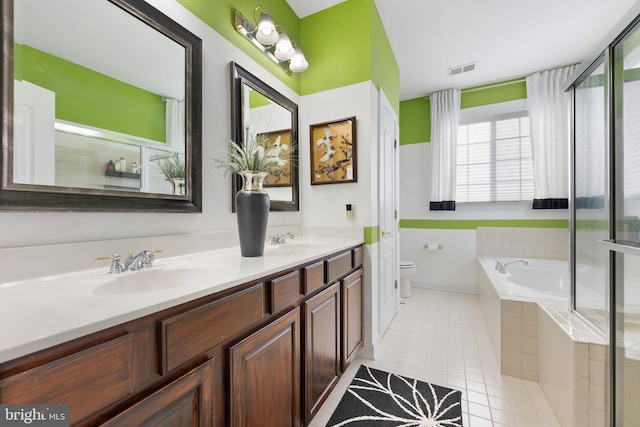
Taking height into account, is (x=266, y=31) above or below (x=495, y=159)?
above

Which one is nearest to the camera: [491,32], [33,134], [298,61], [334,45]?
[33,134]

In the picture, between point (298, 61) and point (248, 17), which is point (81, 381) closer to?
point (248, 17)

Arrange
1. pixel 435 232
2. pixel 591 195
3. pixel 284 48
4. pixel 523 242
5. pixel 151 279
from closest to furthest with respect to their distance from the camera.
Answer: pixel 151 279, pixel 591 195, pixel 284 48, pixel 523 242, pixel 435 232

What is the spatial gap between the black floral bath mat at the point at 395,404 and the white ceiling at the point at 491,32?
Result: 260cm

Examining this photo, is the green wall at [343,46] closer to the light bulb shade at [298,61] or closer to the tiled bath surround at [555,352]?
the light bulb shade at [298,61]

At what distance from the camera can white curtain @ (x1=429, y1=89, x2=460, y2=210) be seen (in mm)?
3416

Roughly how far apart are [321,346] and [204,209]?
939mm

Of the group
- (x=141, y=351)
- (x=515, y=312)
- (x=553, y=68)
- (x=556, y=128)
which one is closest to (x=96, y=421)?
(x=141, y=351)

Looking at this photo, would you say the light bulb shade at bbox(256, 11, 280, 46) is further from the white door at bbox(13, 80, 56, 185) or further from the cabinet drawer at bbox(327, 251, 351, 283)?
Answer: the cabinet drawer at bbox(327, 251, 351, 283)

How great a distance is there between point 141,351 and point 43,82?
3.06 feet

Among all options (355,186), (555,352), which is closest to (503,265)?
(555,352)

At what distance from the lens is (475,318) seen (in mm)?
2633

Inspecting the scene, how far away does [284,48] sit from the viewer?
5.97 feet

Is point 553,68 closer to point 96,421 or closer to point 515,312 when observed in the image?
point 515,312
